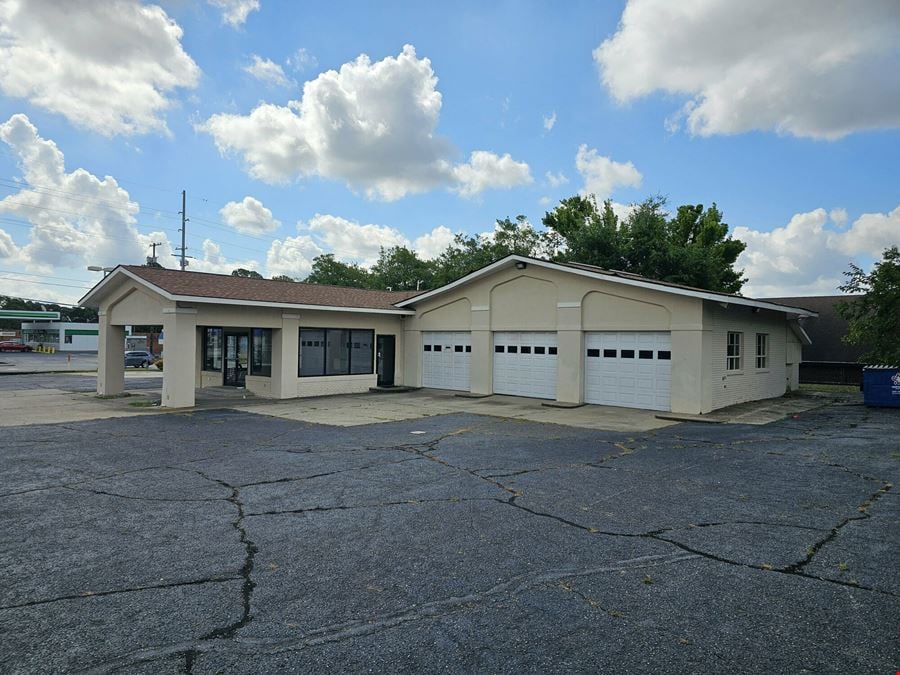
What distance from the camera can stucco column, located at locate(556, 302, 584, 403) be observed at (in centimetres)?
1788

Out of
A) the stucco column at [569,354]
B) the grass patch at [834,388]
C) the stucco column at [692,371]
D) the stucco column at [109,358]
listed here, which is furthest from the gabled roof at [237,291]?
the grass patch at [834,388]

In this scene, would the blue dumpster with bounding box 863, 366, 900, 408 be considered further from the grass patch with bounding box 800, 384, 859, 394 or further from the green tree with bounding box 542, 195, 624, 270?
the green tree with bounding box 542, 195, 624, 270

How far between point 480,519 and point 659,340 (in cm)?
1175

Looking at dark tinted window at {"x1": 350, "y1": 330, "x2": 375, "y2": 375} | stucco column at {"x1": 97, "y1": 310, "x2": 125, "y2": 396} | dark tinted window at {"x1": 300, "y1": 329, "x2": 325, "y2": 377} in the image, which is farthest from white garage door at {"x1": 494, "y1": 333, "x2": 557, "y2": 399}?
stucco column at {"x1": 97, "y1": 310, "x2": 125, "y2": 396}

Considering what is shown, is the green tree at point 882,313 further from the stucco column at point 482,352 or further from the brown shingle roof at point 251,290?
the brown shingle roof at point 251,290

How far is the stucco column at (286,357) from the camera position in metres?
19.4

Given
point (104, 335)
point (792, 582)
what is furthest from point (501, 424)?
point (104, 335)

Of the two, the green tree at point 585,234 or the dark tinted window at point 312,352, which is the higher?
the green tree at point 585,234

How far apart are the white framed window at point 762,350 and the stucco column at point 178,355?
18.2 metres

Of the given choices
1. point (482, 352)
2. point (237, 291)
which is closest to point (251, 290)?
point (237, 291)

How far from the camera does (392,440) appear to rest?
1147 cm

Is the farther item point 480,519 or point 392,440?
point 392,440

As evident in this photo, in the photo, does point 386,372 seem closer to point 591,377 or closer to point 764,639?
point 591,377

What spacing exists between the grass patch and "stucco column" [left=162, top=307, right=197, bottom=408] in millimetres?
24151
